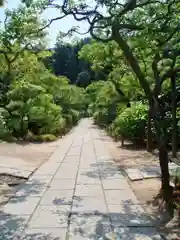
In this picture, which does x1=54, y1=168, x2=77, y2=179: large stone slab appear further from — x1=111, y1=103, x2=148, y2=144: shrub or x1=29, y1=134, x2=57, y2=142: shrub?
x1=29, y1=134, x2=57, y2=142: shrub

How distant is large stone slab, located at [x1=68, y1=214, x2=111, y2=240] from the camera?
4.32 meters

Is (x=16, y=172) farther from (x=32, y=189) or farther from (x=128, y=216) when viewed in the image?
(x=128, y=216)

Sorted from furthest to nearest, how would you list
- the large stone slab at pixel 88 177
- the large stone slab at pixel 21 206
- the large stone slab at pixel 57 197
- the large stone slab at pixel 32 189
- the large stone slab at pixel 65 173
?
the large stone slab at pixel 65 173 → the large stone slab at pixel 88 177 → the large stone slab at pixel 32 189 → the large stone slab at pixel 57 197 → the large stone slab at pixel 21 206

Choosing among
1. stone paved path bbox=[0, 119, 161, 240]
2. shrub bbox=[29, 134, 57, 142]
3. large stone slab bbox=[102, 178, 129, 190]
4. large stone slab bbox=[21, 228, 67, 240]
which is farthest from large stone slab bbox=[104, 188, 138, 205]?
shrub bbox=[29, 134, 57, 142]

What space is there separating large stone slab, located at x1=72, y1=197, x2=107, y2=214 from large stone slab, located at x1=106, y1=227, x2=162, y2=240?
82 centimetres

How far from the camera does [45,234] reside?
4348mm

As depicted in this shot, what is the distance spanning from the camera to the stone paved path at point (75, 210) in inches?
173

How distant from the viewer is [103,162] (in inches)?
405

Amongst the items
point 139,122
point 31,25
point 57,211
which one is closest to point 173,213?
point 57,211

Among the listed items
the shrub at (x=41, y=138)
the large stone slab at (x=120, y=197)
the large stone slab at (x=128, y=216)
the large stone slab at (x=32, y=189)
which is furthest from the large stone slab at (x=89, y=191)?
the shrub at (x=41, y=138)

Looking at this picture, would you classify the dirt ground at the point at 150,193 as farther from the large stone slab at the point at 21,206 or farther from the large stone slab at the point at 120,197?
the large stone slab at the point at 21,206

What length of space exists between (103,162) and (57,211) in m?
5.05

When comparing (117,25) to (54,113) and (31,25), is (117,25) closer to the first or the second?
(31,25)

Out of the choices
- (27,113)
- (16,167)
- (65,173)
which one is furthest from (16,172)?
(27,113)
